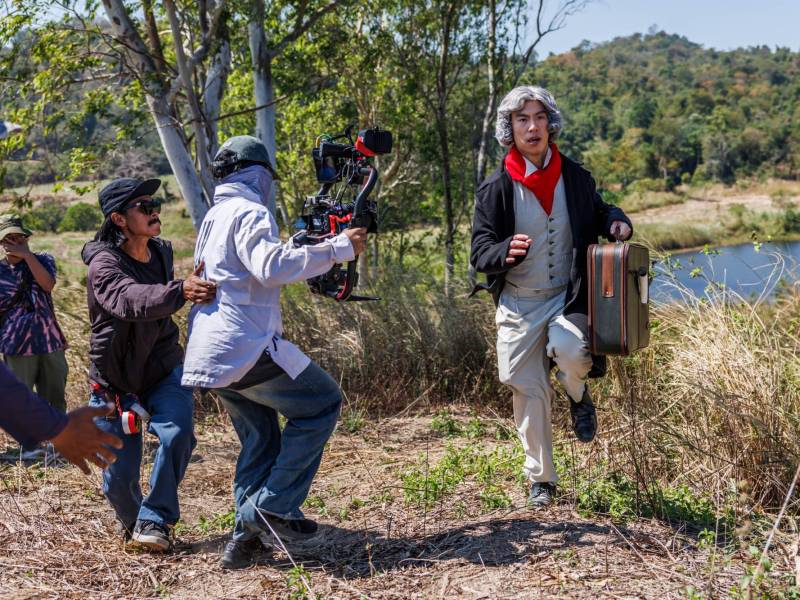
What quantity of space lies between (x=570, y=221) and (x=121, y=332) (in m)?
2.22

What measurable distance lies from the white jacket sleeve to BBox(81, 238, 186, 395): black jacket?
0.60 metres

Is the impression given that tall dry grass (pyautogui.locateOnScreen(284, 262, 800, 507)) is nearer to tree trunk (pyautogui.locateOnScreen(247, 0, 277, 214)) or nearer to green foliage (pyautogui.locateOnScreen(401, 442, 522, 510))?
green foliage (pyautogui.locateOnScreen(401, 442, 522, 510))

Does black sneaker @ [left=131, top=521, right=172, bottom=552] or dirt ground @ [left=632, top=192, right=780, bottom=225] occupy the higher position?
black sneaker @ [left=131, top=521, right=172, bottom=552]

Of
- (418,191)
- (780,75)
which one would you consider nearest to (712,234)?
(418,191)

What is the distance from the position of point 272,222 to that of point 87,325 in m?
4.98

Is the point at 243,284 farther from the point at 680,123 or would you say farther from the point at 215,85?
the point at 680,123

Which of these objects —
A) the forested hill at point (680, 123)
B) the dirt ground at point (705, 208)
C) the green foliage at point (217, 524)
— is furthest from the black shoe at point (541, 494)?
the dirt ground at point (705, 208)

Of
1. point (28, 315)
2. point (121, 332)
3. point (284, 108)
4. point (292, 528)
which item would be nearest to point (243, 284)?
point (121, 332)

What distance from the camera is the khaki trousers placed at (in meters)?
6.78

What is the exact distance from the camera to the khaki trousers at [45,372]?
6.78 metres

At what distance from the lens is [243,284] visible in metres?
3.74

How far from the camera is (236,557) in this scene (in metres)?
3.99

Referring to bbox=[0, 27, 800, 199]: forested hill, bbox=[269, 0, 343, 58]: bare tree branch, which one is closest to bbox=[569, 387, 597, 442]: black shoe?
bbox=[0, 27, 800, 199]: forested hill

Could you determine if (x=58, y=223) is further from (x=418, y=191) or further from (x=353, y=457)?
(x=353, y=457)
